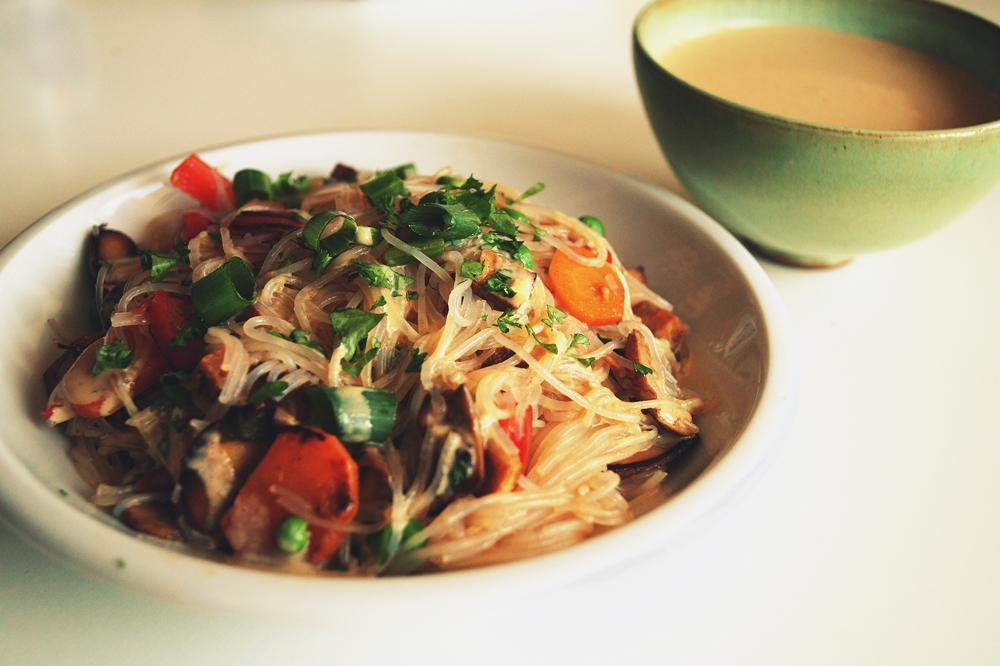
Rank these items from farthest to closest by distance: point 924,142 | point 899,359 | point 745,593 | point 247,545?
point 899,359 → point 924,142 → point 745,593 → point 247,545

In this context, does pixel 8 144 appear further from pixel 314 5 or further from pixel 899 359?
pixel 899 359

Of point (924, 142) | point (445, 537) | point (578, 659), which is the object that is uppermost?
point (924, 142)

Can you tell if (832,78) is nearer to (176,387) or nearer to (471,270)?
(471,270)

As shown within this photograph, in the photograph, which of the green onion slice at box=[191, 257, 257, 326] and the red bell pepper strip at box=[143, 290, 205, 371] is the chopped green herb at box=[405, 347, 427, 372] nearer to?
the green onion slice at box=[191, 257, 257, 326]

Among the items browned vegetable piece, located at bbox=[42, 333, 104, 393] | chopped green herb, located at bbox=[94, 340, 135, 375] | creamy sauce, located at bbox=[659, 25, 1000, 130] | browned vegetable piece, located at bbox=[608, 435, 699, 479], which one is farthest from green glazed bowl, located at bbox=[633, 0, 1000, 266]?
browned vegetable piece, located at bbox=[42, 333, 104, 393]

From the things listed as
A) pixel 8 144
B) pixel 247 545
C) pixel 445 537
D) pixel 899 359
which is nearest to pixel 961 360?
pixel 899 359

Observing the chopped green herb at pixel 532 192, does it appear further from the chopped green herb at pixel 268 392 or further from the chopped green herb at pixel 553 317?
the chopped green herb at pixel 268 392
